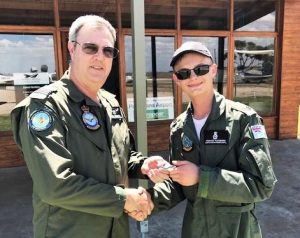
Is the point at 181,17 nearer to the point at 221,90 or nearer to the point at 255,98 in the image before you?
the point at 221,90

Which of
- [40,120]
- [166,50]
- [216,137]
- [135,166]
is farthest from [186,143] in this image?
[166,50]

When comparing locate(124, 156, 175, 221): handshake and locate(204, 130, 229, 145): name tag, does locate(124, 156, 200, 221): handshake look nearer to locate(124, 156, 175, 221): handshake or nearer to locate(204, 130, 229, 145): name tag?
locate(124, 156, 175, 221): handshake

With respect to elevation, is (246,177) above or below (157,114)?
above

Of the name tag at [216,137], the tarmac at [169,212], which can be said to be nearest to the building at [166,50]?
the tarmac at [169,212]

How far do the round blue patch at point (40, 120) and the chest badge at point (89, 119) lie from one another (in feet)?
0.58

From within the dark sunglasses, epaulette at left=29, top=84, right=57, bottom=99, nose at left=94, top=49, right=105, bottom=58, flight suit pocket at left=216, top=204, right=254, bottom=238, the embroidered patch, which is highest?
nose at left=94, top=49, right=105, bottom=58

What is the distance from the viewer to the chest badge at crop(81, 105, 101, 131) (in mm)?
1633

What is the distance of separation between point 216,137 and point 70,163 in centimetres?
71

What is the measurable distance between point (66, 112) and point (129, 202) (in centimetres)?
50

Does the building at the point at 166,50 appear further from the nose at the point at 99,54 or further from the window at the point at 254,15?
the nose at the point at 99,54

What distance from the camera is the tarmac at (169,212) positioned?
3568 mm

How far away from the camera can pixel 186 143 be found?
5.95ft

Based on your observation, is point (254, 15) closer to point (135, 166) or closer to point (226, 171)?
point (135, 166)

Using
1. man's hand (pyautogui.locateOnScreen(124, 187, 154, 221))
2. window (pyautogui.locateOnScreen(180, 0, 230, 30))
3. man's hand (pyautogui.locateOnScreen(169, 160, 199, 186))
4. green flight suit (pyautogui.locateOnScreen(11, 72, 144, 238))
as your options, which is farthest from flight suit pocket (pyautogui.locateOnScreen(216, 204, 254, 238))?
window (pyautogui.locateOnScreen(180, 0, 230, 30))
